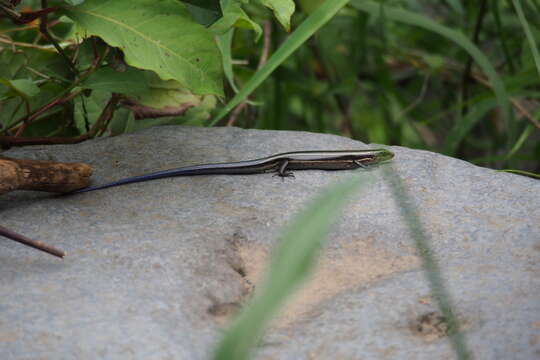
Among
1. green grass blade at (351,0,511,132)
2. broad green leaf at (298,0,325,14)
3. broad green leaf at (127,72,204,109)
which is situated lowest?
broad green leaf at (127,72,204,109)

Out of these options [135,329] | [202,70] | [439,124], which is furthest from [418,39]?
[135,329]

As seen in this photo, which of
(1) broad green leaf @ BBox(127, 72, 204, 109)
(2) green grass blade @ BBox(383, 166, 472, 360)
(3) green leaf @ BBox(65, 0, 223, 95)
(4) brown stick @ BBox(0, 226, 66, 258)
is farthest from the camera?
(1) broad green leaf @ BBox(127, 72, 204, 109)

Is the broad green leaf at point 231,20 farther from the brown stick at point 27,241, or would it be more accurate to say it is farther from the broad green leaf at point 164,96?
the brown stick at point 27,241

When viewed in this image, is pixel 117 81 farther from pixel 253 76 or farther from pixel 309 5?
pixel 309 5

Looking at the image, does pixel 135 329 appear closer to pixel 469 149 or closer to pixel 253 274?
pixel 253 274

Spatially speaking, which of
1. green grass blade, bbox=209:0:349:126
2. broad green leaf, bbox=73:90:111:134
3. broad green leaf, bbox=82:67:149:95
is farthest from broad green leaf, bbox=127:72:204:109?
green grass blade, bbox=209:0:349:126

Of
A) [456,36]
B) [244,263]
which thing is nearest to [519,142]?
[456,36]

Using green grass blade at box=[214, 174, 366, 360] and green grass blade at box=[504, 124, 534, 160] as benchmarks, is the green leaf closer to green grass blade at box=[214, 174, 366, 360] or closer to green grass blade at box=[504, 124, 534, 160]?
green grass blade at box=[214, 174, 366, 360]
